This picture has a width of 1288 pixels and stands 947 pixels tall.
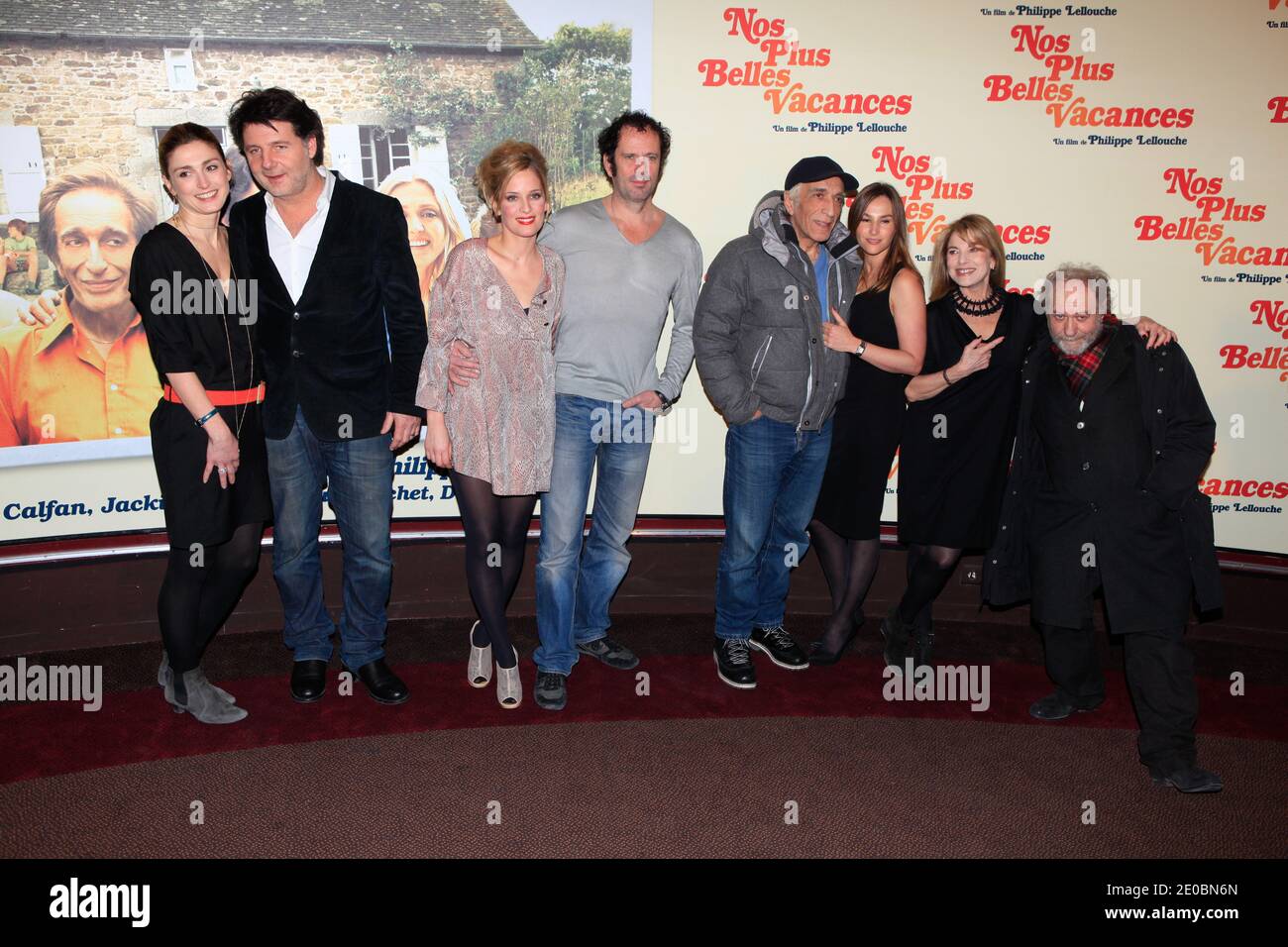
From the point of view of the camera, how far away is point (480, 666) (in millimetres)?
3883

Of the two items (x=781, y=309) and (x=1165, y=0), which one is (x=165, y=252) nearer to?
(x=781, y=309)

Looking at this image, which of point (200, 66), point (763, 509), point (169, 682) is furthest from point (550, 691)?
point (200, 66)

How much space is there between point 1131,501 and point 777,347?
1329mm

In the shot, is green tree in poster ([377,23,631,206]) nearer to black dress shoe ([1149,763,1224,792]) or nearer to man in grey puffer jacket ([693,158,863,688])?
man in grey puffer jacket ([693,158,863,688])

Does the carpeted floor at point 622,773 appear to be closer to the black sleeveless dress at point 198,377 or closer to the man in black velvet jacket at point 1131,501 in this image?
the man in black velvet jacket at point 1131,501

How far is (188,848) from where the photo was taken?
2840 mm

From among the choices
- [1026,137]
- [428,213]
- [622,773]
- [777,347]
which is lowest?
[622,773]

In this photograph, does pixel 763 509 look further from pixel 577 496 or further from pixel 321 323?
pixel 321 323

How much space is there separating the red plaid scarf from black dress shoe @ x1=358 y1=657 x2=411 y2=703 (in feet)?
8.81

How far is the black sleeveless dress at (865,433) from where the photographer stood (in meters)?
3.73

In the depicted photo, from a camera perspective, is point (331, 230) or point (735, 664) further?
point (735, 664)

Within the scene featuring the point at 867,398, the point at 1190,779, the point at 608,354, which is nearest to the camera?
the point at 1190,779

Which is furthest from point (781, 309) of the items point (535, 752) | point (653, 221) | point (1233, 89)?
point (1233, 89)

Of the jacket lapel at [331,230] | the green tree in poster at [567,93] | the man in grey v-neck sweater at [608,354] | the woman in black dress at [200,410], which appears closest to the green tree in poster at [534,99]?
the green tree in poster at [567,93]
